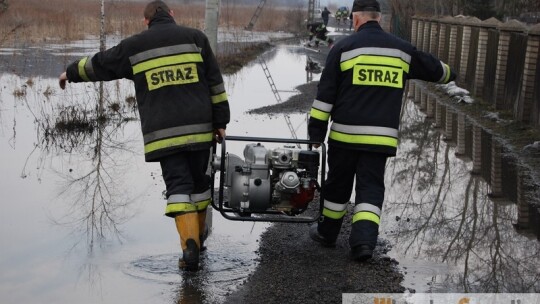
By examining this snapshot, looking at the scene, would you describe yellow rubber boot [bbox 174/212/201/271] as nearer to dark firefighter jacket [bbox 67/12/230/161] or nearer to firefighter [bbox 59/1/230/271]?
firefighter [bbox 59/1/230/271]

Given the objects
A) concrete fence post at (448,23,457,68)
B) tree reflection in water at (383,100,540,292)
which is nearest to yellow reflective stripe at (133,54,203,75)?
tree reflection in water at (383,100,540,292)

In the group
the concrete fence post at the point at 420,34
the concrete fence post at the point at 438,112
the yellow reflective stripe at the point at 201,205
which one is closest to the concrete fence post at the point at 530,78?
the concrete fence post at the point at 438,112

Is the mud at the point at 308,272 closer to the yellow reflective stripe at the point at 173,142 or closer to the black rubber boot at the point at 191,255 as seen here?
the black rubber boot at the point at 191,255

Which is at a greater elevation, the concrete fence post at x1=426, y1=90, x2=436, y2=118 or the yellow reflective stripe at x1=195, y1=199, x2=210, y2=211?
the yellow reflective stripe at x1=195, y1=199, x2=210, y2=211

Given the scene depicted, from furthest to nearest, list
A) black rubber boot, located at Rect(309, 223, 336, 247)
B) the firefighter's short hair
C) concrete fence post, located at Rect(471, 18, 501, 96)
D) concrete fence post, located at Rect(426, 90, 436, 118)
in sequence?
concrete fence post, located at Rect(471, 18, 501, 96), concrete fence post, located at Rect(426, 90, 436, 118), black rubber boot, located at Rect(309, 223, 336, 247), the firefighter's short hair

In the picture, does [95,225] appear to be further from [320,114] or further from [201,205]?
[320,114]

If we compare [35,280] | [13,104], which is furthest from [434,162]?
[13,104]

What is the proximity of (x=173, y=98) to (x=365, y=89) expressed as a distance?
145cm

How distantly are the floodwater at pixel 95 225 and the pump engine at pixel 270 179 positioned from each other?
43 centimetres

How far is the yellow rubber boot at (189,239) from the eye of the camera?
606 cm

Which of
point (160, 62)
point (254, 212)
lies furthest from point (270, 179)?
point (160, 62)

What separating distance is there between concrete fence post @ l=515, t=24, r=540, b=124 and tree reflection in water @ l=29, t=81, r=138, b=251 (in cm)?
624

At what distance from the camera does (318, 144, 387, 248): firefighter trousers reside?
648 cm

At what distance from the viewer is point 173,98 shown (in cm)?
622
